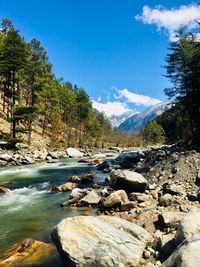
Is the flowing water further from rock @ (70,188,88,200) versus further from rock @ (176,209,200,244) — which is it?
rock @ (176,209,200,244)

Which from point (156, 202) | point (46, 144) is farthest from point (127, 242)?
point (46, 144)

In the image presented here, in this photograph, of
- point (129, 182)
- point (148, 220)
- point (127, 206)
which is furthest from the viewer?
point (129, 182)

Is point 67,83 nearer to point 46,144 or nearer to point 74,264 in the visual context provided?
point 46,144

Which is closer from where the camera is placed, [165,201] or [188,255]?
[188,255]

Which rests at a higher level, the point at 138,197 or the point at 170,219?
the point at 138,197

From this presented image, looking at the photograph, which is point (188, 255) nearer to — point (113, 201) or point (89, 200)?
point (113, 201)

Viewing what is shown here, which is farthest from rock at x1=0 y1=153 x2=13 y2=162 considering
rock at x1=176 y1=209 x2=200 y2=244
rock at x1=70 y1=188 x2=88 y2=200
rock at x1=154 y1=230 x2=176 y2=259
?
rock at x1=176 y1=209 x2=200 y2=244

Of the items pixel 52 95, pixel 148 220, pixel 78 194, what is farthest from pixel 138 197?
pixel 52 95

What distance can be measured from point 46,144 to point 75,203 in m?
47.3

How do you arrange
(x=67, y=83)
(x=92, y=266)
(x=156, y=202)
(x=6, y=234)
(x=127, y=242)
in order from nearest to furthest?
(x=92, y=266) < (x=127, y=242) < (x=6, y=234) < (x=156, y=202) < (x=67, y=83)

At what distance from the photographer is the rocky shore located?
29.1ft

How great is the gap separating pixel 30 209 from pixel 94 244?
861 centimetres

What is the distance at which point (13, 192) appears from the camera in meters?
21.5

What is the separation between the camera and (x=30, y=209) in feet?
55.5
